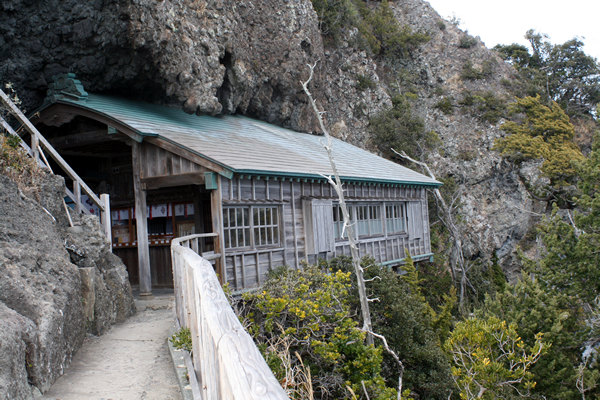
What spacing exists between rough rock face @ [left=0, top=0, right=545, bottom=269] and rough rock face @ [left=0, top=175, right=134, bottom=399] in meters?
5.90

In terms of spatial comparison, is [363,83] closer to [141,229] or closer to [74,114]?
[74,114]

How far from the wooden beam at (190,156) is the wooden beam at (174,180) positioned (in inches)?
11.2

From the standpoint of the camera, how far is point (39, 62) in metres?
11.9

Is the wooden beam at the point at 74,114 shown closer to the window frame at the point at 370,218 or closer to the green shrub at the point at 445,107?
the window frame at the point at 370,218

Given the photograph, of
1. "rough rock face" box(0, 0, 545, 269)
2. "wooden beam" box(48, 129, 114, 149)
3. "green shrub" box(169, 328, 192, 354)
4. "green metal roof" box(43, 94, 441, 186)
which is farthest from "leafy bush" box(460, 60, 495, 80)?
"green shrub" box(169, 328, 192, 354)

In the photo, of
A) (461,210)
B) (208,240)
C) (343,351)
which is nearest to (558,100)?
(461,210)

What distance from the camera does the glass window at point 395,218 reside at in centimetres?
1599

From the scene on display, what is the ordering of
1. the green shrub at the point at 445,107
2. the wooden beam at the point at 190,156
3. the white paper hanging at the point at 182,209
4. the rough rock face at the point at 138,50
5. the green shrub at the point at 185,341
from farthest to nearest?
the green shrub at the point at 445,107, the white paper hanging at the point at 182,209, the rough rock face at the point at 138,50, the wooden beam at the point at 190,156, the green shrub at the point at 185,341

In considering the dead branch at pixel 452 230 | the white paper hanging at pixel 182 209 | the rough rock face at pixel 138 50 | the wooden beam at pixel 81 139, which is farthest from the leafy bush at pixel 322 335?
the dead branch at pixel 452 230

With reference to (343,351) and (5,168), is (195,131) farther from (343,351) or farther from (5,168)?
(343,351)

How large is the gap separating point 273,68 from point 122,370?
16.1 m

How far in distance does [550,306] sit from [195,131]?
10862 mm

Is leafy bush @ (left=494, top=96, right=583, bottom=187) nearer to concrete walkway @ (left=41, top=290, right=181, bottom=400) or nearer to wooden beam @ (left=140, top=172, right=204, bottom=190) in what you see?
wooden beam @ (left=140, top=172, right=204, bottom=190)

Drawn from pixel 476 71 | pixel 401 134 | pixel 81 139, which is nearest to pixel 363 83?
pixel 401 134
